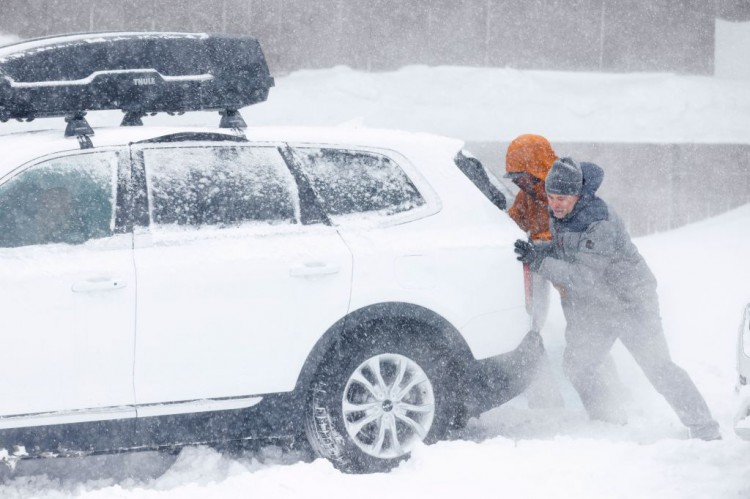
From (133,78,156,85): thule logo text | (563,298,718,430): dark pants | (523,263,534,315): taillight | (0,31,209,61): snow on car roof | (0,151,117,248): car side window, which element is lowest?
(563,298,718,430): dark pants

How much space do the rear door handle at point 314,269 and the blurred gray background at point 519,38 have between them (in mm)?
6288

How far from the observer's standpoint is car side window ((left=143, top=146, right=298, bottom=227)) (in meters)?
4.78

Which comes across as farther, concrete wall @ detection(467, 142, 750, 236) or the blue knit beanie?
concrete wall @ detection(467, 142, 750, 236)

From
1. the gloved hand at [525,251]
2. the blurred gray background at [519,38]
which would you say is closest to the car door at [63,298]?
the gloved hand at [525,251]

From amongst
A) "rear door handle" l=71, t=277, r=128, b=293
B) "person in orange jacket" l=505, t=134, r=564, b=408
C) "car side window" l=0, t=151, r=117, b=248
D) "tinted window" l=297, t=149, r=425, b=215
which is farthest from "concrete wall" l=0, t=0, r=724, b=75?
"rear door handle" l=71, t=277, r=128, b=293

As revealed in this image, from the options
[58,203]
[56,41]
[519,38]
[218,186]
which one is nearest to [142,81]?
[56,41]

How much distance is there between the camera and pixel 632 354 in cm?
584

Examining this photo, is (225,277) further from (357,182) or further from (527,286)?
(527,286)

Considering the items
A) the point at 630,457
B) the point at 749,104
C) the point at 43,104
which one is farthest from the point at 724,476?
the point at 749,104

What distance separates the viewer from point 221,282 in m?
4.70

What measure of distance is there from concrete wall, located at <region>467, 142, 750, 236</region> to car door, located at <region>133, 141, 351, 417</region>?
249 inches

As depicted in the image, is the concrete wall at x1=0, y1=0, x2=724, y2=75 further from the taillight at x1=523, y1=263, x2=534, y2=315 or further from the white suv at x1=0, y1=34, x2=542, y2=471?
the taillight at x1=523, y1=263, x2=534, y2=315

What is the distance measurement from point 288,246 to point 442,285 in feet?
2.57

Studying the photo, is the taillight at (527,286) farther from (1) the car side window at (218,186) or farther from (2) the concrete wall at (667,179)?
(2) the concrete wall at (667,179)
